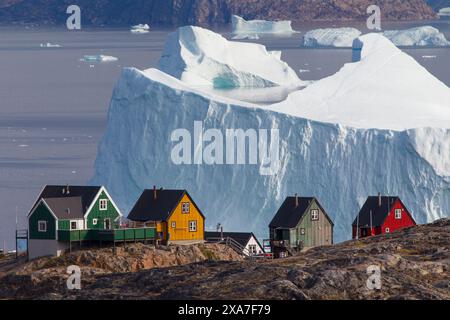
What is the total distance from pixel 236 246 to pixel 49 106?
182 feet

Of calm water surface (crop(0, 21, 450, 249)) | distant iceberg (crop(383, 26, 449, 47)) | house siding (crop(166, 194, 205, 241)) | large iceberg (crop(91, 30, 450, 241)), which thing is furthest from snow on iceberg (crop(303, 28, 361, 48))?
house siding (crop(166, 194, 205, 241))

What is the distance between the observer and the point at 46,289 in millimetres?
26188

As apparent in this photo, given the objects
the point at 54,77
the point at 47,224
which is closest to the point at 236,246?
the point at 47,224

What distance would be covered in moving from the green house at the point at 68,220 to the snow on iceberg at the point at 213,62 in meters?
27.2

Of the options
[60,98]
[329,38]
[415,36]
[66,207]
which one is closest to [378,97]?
[66,207]

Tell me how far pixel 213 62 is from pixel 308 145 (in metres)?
18.3

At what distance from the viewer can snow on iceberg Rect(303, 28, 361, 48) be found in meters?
121

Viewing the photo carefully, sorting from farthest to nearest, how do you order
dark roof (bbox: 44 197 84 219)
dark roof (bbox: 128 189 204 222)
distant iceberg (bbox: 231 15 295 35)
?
1. distant iceberg (bbox: 231 15 295 35)
2. dark roof (bbox: 128 189 204 222)
3. dark roof (bbox: 44 197 84 219)

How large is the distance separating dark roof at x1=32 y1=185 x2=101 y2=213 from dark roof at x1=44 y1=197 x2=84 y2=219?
0.35ft

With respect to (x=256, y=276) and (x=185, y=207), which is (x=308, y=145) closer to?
(x=185, y=207)

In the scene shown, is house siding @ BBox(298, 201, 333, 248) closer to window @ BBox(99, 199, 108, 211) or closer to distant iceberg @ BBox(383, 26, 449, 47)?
window @ BBox(99, 199, 108, 211)
